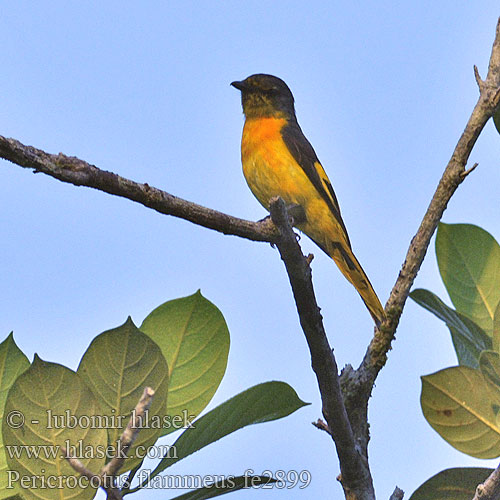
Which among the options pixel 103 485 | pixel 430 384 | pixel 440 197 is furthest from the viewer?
pixel 440 197

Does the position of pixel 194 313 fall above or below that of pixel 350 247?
below

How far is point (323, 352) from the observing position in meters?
→ 2.93

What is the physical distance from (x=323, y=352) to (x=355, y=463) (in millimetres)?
459

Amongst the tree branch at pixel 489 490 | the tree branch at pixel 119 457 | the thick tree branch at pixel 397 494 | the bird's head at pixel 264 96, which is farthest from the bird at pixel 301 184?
the tree branch at pixel 119 457

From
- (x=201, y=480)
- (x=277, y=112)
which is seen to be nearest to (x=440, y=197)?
(x=201, y=480)

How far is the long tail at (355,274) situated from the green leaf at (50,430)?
112 inches

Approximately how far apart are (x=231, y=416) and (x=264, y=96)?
4.32 meters

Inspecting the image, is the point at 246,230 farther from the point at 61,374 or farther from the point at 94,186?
the point at 61,374

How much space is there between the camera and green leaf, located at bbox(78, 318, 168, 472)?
2.13m

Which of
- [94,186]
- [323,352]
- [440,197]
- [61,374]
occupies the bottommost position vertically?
[61,374]

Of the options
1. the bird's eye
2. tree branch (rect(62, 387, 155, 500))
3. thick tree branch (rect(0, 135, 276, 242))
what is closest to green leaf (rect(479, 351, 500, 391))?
thick tree branch (rect(0, 135, 276, 242))

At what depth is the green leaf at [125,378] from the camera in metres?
2.13

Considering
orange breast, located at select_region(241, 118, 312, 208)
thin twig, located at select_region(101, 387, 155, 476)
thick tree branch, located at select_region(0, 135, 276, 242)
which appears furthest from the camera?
orange breast, located at select_region(241, 118, 312, 208)

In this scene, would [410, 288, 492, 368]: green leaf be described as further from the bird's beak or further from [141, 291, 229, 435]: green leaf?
the bird's beak
